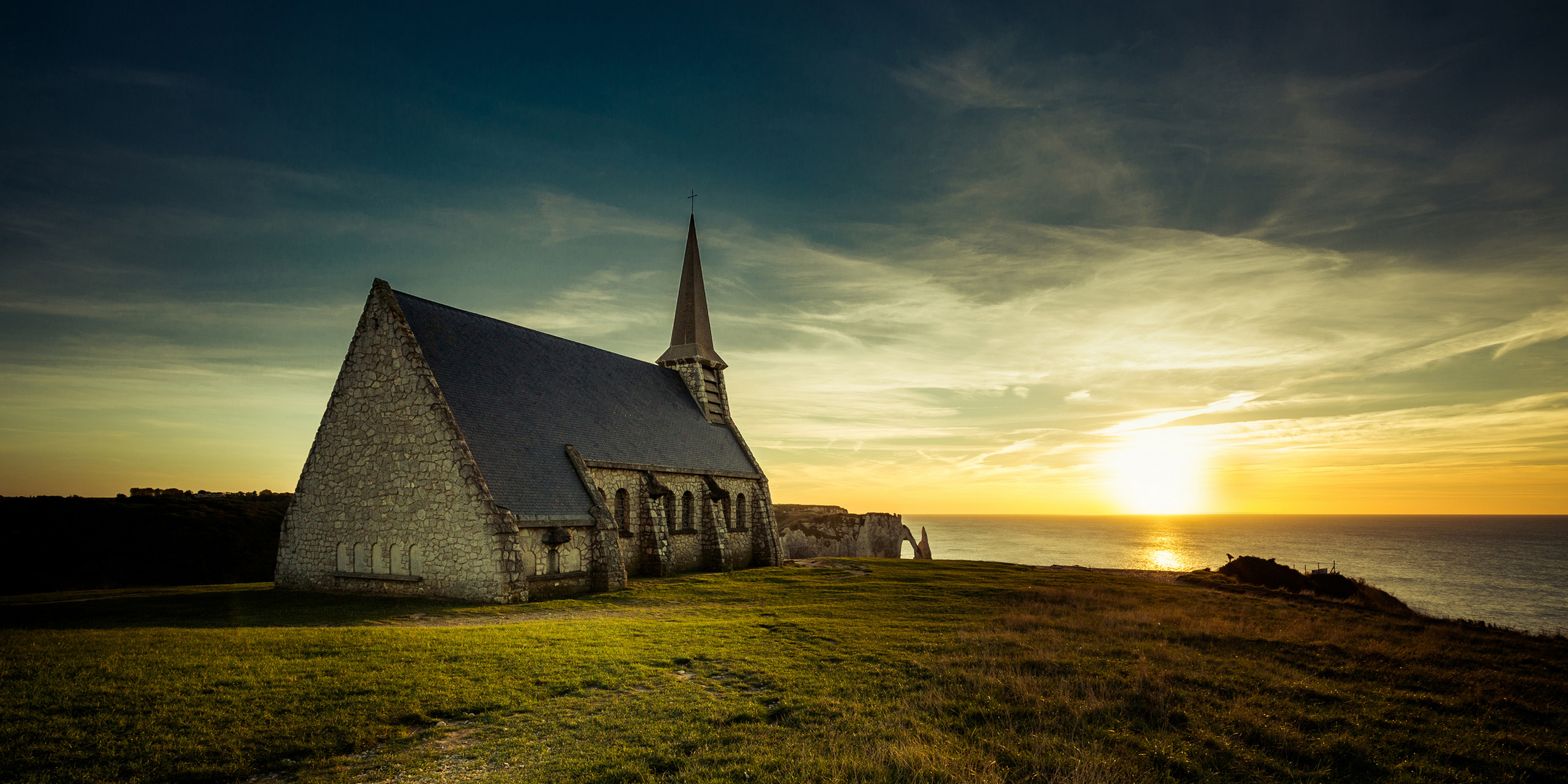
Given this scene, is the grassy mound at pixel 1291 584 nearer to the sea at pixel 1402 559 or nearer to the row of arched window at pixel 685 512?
the sea at pixel 1402 559

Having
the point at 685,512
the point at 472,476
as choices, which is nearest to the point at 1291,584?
the point at 685,512

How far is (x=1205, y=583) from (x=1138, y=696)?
91.9ft

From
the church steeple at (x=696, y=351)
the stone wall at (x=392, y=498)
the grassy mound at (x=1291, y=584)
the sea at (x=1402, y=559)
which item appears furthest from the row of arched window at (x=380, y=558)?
the sea at (x=1402, y=559)

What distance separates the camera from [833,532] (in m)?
65.3

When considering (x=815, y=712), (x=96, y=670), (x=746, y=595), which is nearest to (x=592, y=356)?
(x=746, y=595)

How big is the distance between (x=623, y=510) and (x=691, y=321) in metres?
16.9

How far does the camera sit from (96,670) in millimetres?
10406

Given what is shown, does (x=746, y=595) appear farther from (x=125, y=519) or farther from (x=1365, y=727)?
(x=125, y=519)

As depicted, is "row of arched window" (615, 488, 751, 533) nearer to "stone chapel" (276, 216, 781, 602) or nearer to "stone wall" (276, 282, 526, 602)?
"stone chapel" (276, 216, 781, 602)

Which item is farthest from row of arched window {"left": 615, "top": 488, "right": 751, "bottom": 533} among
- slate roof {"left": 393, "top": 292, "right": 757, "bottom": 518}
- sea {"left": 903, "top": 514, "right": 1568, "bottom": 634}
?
sea {"left": 903, "top": 514, "right": 1568, "bottom": 634}

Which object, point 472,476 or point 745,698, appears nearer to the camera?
point 745,698

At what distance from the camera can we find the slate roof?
2366 centimetres

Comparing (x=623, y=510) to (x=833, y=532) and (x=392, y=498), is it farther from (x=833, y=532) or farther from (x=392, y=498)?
(x=833, y=532)

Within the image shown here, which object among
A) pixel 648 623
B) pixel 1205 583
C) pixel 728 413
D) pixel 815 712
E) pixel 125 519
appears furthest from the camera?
pixel 728 413
